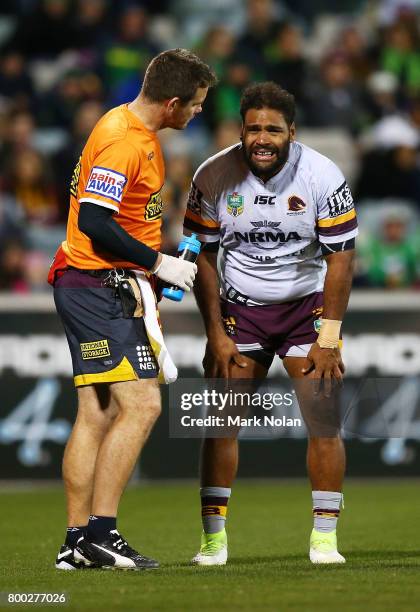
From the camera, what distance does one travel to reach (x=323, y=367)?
6559 mm

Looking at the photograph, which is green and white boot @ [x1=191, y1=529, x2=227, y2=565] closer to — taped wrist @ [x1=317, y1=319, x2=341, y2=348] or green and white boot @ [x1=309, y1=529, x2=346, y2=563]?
green and white boot @ [x1=309, y1=529, x2=346, y2=563]

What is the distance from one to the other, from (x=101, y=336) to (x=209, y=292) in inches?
30.2

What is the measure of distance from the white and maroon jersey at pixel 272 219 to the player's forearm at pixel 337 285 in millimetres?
100

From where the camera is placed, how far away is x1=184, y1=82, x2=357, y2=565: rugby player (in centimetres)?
654

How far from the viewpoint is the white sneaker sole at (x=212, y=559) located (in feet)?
21.6

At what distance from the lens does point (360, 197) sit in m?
15.0

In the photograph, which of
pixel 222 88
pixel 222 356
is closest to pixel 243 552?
pixel 222 356

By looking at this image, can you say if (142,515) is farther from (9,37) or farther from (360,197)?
(9,37)

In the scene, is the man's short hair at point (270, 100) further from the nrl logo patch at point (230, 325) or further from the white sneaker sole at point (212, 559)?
the white sneaker sole at point (212, 559)

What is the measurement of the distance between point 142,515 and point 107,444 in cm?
348

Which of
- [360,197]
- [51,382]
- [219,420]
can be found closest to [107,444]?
[219,420]

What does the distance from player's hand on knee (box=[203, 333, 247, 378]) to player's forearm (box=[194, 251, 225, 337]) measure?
0.17 feet

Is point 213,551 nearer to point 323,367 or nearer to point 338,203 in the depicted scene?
point 323,367

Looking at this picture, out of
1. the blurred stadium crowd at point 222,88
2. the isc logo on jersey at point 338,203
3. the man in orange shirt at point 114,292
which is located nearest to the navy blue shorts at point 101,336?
the man in orange shirt at point 114,292
